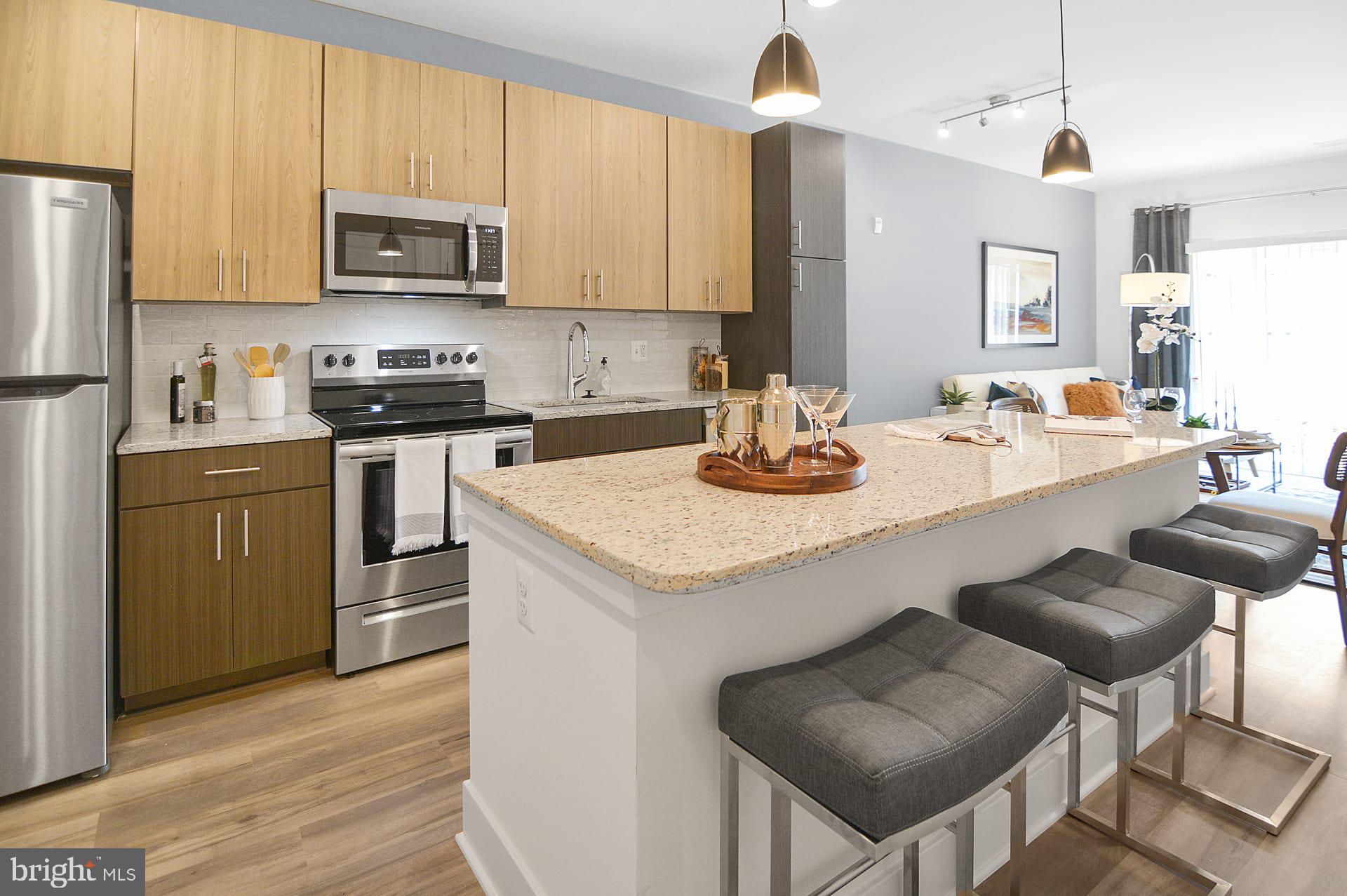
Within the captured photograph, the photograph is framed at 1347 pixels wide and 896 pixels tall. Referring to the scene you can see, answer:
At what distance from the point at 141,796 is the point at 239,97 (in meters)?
2.30

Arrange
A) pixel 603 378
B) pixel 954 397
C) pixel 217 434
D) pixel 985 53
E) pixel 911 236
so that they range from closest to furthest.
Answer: pixel 217 434 → pixel 985 53 → pixel 603 378 → pixel 911 236 → pixel 954 397

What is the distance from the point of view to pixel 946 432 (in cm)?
217

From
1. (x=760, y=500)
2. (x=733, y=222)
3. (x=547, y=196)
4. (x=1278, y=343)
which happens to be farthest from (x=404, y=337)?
(x=1278, y=343)

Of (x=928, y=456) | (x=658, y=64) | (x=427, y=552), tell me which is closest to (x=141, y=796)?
(x=427, y=552)

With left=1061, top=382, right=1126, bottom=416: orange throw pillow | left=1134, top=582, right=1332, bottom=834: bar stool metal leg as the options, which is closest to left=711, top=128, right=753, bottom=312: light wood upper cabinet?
left=1134, top=582, right=1332, bottom=834: bar stool metal leg

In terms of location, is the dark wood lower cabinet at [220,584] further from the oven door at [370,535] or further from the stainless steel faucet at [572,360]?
the stainless steel faucet at [572,360]

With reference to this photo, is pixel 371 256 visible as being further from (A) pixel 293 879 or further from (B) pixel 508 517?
(A) pixel 293 879

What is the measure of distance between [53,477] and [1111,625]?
2.56 m

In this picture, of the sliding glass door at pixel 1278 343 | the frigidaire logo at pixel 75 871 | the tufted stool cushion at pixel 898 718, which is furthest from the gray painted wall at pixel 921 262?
the frigidaire logo at pixel 75 871

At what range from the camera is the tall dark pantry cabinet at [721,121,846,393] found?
12.7 ft

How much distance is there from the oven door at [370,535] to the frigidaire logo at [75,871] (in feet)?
3.40

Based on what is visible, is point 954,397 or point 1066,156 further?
point 954,397

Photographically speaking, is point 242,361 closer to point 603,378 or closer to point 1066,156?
point 603,378

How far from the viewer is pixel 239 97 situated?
2.65 meters
